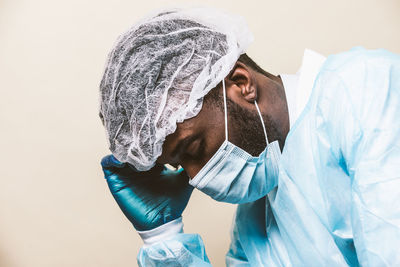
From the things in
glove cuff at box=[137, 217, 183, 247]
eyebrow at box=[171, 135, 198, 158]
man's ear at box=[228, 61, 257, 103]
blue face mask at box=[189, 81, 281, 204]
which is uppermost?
man's ear at box=[228, 61, 257, 103]

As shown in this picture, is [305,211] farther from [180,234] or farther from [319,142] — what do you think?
[180,234]

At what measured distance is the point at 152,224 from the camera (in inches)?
43.4

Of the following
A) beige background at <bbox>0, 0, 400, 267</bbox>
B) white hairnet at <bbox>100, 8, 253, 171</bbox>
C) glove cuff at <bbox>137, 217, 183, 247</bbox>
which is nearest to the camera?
white hairnet at <bbox>100, 8, 253, 171</bbox>

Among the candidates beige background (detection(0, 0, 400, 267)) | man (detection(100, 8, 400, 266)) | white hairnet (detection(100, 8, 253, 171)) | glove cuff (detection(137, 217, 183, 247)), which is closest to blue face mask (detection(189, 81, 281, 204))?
man (detection(100, 8, 400, 266))

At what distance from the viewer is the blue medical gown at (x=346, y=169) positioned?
0.62 meters

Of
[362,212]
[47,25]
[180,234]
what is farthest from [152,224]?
[47,25]

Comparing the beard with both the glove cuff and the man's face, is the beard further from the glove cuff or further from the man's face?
the glove cuff

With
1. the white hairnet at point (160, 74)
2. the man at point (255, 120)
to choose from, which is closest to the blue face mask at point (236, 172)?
the man at point (255, 120)

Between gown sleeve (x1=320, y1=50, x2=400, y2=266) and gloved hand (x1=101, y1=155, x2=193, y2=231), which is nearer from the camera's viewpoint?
gown sleeve (x1=320, y1=50, x2=400, y2=266)

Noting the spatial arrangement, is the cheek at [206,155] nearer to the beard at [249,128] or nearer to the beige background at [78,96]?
the beard at [249,128]

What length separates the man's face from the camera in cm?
85

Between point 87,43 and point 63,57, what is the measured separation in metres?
0.10

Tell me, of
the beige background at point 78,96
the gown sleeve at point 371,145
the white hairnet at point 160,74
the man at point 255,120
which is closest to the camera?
the gown sleeve at point 371,145

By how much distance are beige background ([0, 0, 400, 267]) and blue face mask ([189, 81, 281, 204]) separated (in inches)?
21.0
